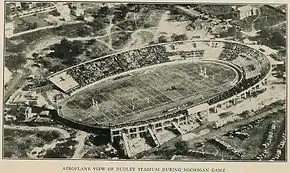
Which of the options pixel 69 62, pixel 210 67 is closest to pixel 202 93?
pixel 210 67

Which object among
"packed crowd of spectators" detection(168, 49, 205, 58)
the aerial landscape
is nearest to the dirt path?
the aerial landscape

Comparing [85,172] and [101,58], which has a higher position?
[101,58]

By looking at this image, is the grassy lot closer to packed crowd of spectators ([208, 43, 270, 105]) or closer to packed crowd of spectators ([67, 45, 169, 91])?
packed crowd of spectators ([67, 45, 169, 91])

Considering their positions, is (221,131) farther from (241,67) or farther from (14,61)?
(14,61)

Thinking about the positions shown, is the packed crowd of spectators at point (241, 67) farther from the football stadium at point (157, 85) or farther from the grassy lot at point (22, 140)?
the grassy lot at point (22, 140)

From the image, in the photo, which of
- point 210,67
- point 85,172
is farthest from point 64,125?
point 210,67

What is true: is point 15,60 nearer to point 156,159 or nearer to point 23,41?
point 23,41

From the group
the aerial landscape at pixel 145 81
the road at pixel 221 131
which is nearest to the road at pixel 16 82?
the aerial landscape at pixel 145 81

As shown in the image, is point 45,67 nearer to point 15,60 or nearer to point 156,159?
point 15,60
